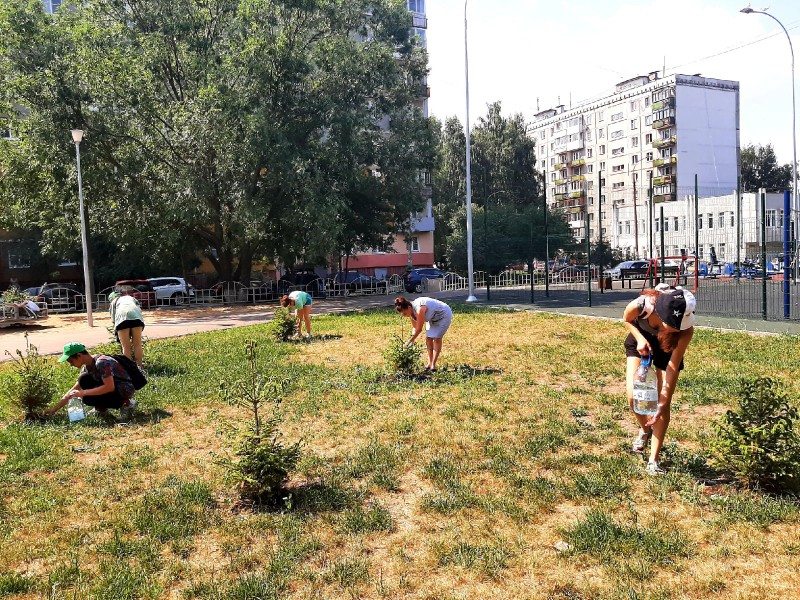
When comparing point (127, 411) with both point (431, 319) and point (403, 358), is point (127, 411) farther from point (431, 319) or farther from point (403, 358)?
point (431, 319)

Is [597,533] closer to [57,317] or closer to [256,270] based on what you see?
[57,317]

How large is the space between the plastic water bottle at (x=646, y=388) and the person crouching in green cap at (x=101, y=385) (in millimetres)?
5976

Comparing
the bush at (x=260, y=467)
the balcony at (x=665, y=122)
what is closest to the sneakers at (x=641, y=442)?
the bush at (x=260, y=467)

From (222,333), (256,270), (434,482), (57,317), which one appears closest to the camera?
(434,482)

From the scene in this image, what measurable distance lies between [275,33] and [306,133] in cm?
Result: 422

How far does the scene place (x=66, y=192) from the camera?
89.0ft

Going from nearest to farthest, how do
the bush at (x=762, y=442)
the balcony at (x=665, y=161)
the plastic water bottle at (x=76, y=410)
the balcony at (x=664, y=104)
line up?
the bush at (x=762, y=442) < the plastic water bottle at (x=76, y=410) < the balcony at (x=664, y=104) < the balcony at (x=665, y=161)

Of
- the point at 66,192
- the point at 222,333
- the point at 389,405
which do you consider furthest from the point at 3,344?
the point at 389,405

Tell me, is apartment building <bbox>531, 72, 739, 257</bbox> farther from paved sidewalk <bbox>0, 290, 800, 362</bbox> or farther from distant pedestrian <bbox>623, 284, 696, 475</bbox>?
distant pedestrian <bbox>623, 284, 696, 475</bbox>

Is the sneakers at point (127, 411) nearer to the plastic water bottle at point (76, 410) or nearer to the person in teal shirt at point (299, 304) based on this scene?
the plastic water bottle at point (76, 410)

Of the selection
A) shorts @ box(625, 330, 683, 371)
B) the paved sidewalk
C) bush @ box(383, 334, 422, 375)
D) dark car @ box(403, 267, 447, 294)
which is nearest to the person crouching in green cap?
bush @ box(383, 334, 422, 375)

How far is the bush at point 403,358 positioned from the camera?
32.6 feet

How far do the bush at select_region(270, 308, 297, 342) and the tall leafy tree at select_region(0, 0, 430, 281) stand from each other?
1061 centimetres

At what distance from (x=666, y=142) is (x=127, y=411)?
66.7 metres
